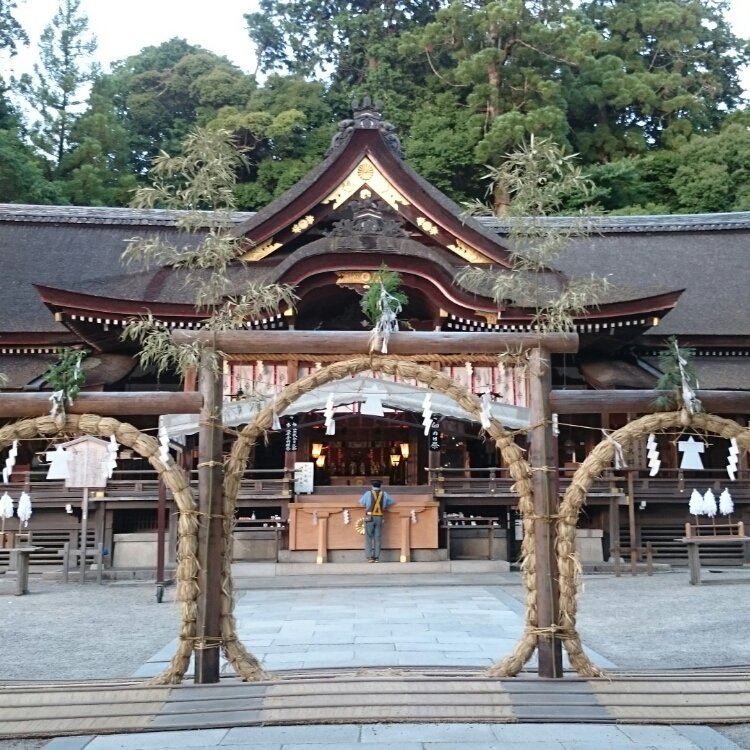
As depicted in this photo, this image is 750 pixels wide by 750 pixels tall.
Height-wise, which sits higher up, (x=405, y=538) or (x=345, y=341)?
(x=345, y=341)

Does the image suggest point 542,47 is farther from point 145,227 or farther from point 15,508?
point 15,508

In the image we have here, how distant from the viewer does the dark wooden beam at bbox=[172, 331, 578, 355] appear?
5.69 metres

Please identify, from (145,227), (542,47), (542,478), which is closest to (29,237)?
(145,227)

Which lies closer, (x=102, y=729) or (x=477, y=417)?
(x=102, y=729)

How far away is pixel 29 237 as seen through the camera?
73.3 feet

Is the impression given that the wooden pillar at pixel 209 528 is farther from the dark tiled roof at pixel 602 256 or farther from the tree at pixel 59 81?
the tree at pixel 59 81

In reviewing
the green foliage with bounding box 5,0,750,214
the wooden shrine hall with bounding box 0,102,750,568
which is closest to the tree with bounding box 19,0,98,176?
the green foliage with bounding box 5,0,750,214

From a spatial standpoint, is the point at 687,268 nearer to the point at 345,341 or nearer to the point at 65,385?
the point at 345,341

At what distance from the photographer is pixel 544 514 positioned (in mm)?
5520

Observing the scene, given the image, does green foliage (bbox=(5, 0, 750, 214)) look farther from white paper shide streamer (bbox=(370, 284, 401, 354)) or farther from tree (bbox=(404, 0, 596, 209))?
white paper shide streamer (bbox=(370, 284, 401, 354))

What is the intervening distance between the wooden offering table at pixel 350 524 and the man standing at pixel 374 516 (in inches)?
13.3

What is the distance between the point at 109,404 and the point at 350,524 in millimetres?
8707

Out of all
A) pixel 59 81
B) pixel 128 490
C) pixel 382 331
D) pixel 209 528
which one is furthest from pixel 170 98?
pixel 209 528

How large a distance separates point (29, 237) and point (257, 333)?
1934 cm
